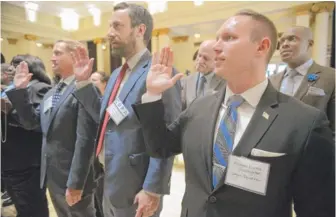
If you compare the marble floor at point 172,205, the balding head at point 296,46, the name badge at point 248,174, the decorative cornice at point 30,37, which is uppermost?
the decorative cornice at point 30,37

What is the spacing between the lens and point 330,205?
84 cm

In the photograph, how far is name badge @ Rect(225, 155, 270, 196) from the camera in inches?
33.3

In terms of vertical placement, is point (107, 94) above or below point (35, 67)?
below

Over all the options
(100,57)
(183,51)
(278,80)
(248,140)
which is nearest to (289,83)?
(278,80)

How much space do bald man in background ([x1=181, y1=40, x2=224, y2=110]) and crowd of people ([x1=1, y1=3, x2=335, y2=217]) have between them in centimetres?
1

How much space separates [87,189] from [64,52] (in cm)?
94

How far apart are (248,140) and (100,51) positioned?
9908 mm

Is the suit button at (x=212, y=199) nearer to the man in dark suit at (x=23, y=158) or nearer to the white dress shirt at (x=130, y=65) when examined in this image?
the white dress shirt at (x=130, y=65)

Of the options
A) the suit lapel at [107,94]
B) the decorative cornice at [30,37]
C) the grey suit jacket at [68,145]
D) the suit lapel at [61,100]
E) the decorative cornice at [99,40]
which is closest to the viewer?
the suit lapel at [107,94]

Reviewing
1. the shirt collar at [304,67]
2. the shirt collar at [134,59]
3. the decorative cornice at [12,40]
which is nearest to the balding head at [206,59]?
the shirt collar at [304,67]

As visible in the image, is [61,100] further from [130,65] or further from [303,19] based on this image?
[303,19]

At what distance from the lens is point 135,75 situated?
55.1 inches

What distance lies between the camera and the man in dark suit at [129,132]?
127cm

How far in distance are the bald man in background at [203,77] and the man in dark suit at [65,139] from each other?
103 cm
